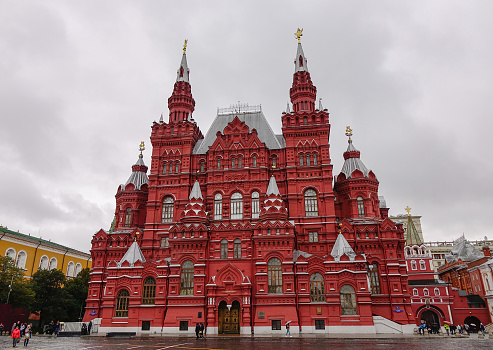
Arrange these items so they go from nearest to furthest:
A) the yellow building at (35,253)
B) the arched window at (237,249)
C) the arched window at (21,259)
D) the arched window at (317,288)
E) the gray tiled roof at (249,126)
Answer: the arched window at (317,288), the arched window at (237,249), the gray tiled roof at (249,126), the yellow building at (35,253), the arched window at (21,259)

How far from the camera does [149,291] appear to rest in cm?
3941

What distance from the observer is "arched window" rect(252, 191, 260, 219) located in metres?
43.0

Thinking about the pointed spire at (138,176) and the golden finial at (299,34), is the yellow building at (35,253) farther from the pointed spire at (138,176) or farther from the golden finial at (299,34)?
the golden finial at (299,34)

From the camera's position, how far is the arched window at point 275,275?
37156mm

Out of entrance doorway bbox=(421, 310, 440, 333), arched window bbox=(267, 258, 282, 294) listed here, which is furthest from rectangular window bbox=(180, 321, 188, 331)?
entrance doorway bbox=(421, 310, 440, 333)

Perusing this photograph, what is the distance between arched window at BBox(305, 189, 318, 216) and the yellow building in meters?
41.7

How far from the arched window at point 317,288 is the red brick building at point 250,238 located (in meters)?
0.10

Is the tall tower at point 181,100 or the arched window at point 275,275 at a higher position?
the tall tower at point 181,100

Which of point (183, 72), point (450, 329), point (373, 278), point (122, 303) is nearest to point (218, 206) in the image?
point (122, 303)

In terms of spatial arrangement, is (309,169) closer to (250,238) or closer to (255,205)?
(255,205)

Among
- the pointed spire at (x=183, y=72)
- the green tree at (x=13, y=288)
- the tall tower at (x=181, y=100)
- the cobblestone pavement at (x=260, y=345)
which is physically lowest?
the cobblestone pavement at (x=260, y=345)

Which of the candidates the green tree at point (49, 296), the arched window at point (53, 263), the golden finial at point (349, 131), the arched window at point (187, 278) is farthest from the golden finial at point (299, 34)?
the arched window at point (53, 263)

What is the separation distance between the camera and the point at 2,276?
42.0 meters

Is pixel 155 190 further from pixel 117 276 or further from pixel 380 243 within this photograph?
pixel 380 243
